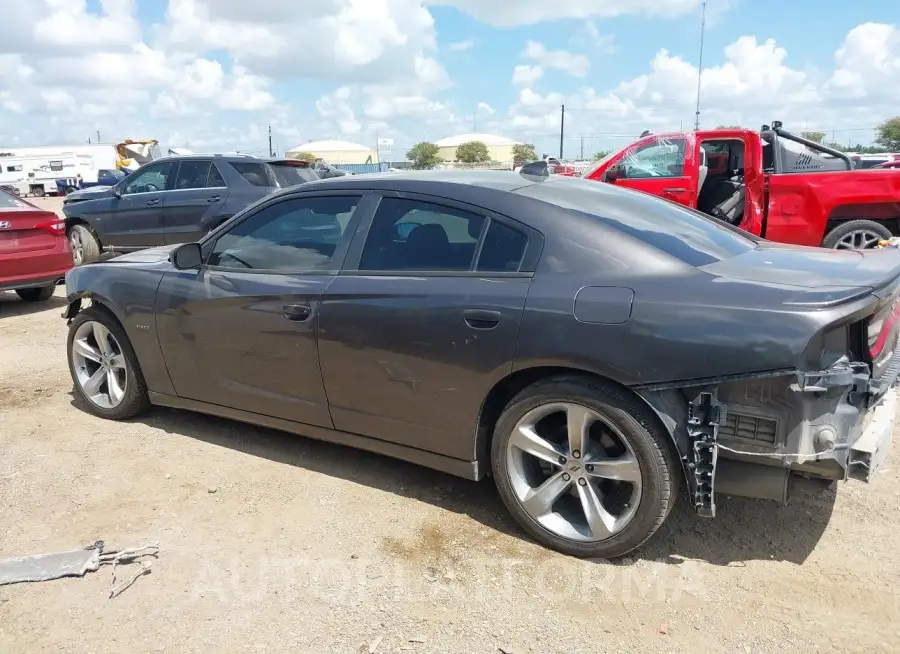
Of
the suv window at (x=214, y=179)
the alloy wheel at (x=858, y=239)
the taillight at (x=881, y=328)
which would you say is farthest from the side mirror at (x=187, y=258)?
the alloy wheel at (x=858, y=239)

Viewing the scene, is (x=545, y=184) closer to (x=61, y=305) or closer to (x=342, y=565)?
(x=342, y=565)

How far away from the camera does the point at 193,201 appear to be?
9.81 m

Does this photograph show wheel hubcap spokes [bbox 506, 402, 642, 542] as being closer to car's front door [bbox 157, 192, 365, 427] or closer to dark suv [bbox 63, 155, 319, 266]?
car's front door [bbox 157, 192, 365, 427]

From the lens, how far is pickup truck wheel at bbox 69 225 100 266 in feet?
35.2

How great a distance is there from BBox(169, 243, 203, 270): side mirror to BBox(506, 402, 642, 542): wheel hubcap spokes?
86.1 inches

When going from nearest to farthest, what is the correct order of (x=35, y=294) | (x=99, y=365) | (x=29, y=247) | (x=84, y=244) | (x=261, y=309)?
(x=261, y=309) → (x=99, y=365) → (x=29, y=247) → (x=35, y=294) → (x=84, y=244)

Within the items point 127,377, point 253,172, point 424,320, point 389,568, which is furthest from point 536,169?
point 253,172

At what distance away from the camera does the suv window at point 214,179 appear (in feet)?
32.0

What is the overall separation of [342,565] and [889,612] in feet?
7.04

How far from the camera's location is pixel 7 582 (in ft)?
9.60

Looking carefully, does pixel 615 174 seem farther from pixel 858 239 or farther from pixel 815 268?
pixel 815 268

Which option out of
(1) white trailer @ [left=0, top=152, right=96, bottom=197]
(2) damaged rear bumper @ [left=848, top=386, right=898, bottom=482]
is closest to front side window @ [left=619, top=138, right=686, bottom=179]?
(2) damaged rear bumper @ [left=848, top=386, right=898, bottom=482]

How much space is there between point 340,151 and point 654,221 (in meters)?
94.3

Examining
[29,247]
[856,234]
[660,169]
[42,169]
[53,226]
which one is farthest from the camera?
[42,169]
